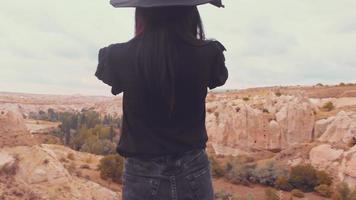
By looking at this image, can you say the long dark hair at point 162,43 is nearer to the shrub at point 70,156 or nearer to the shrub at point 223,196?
the shrub at point 223,196

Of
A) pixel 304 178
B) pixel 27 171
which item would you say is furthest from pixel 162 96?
pixel 304 178

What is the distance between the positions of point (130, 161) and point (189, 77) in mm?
560

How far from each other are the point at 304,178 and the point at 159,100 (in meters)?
21.4

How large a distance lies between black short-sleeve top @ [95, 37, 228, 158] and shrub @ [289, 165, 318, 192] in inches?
820

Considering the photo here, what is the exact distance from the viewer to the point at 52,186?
12.2 m

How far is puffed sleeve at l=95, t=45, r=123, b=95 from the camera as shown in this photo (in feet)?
8.55

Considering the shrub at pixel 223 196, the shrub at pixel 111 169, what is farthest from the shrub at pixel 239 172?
the shrub at pixel 111 169

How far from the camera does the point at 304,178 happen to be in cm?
2270

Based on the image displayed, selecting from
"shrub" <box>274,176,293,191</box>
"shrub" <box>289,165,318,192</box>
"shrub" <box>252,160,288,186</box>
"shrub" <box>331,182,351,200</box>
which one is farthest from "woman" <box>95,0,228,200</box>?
"shrub" <box>252,160,288,186</box>

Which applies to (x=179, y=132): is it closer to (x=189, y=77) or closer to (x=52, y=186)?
→ (x=189, y=77)

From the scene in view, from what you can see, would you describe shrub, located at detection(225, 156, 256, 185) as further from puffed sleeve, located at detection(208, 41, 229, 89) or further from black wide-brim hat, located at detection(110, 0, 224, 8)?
black wide-brim hat, located at detection(110, 0, 224, 8)

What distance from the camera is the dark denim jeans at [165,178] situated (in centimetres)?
251

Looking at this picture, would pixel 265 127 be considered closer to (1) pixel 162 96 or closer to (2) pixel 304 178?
(2) pixel 304 178

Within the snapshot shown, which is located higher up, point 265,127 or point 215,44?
point 215,44
